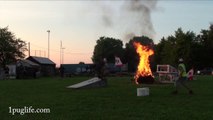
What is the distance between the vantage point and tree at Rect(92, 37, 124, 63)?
140 m

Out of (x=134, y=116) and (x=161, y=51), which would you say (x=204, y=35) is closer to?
(x=161, y=51)

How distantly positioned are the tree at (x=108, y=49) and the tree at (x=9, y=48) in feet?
153

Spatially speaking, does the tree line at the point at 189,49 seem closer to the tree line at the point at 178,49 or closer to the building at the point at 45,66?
the tree line at the point at 178,49

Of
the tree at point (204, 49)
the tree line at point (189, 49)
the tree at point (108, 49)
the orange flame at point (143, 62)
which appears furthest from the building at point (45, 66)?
the tree at point (108, 49)

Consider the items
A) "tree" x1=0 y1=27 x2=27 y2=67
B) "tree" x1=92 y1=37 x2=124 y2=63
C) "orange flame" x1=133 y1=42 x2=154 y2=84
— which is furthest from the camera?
"tree" x1=92 y1=37 x2=124 y2=63

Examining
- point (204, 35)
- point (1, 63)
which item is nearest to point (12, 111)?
point (1, 63)

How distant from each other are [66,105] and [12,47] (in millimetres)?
77508

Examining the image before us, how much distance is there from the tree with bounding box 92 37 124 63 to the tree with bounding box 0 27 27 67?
1831 inches

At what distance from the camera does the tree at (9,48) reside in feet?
297

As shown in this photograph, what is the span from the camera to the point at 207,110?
14805mm

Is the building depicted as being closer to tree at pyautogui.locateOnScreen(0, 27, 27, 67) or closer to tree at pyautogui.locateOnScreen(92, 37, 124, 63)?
tree at pyautogui.locateOnScreen(0, 27, 27, 67)

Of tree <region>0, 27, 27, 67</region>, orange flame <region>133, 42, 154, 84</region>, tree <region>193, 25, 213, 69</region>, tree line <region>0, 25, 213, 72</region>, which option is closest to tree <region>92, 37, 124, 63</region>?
tree line <region>0, 25, 213, 72</region>

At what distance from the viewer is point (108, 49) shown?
142 m

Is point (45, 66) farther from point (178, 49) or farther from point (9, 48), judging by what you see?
point (178, 49)
